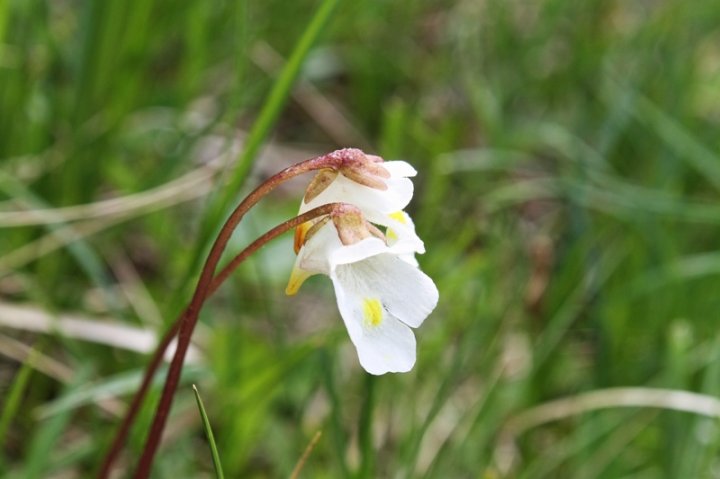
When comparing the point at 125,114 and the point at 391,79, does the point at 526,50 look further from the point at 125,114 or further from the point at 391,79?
the point at 125,114

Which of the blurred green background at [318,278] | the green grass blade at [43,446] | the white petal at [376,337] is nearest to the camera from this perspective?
the white petal at [376,337]

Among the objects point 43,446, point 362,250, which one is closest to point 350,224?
point 362,250

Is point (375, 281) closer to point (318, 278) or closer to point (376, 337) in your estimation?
point (376, 337)

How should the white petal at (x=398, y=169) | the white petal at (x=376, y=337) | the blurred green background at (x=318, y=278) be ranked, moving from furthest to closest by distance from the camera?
the blurred green background at (x=318, y=278)
the white petal at (x=398, y=169)
the white petal at (x=376, y=337)

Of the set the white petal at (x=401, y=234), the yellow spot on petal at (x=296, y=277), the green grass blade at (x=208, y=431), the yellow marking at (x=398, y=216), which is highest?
the yellow marking at (x=398, y=216)

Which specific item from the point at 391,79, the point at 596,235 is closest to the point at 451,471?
the point at 596,235

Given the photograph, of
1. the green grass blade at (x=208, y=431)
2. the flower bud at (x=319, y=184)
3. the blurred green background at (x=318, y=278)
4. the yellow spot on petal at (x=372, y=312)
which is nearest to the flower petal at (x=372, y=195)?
the flower bud at (x=319, y=184)

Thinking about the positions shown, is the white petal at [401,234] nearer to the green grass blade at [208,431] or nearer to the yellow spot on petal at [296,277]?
the yellow spot on petal at [296,277]
